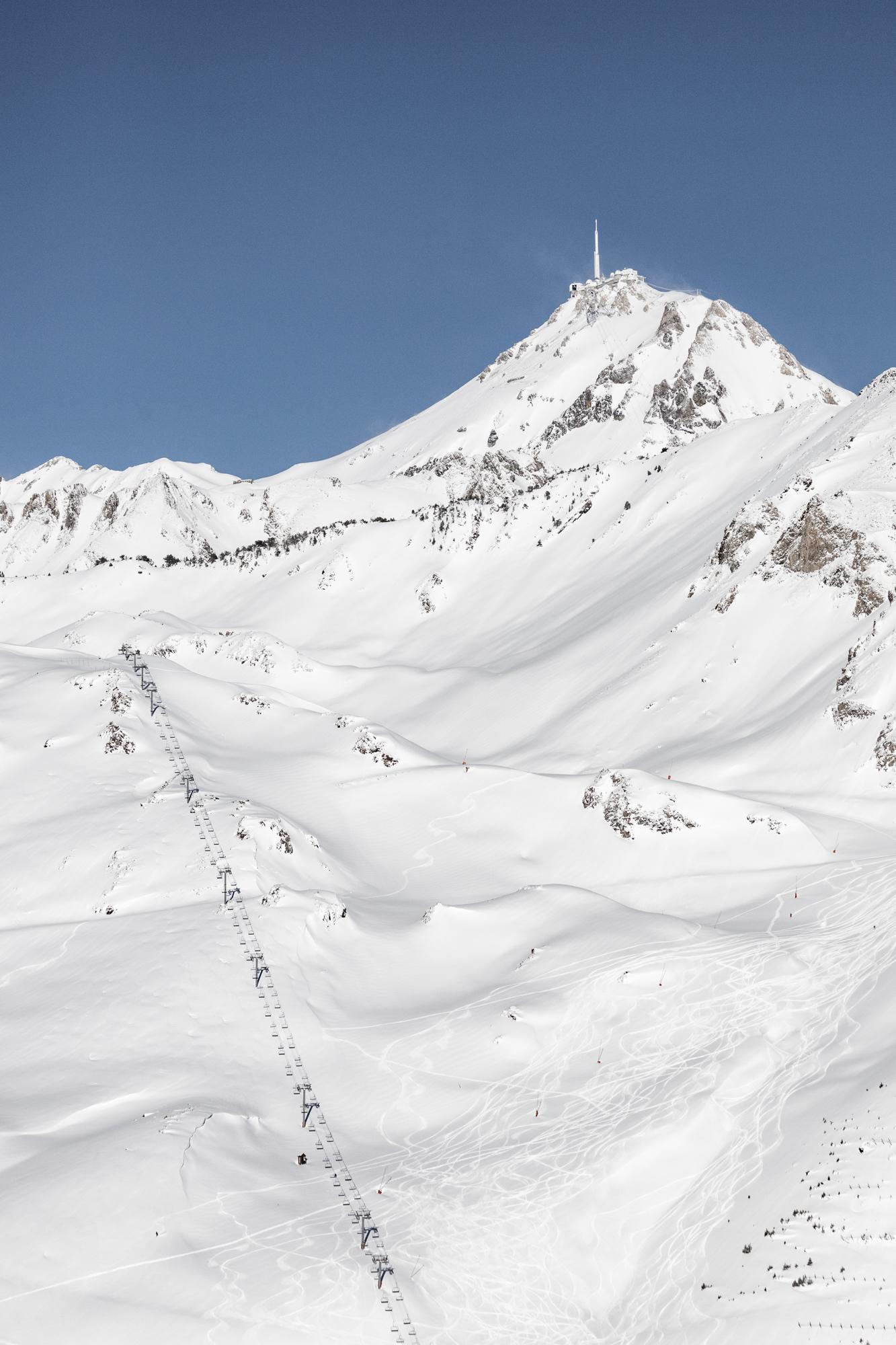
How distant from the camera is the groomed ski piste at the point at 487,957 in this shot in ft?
71.4

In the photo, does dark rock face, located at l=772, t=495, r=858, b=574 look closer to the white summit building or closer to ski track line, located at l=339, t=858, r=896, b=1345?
ski track line, located at l=339, t=858, r=896, b=1345

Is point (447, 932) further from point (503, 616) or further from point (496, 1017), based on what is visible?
point (503, 616)

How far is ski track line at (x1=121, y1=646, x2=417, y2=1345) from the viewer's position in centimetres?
2142

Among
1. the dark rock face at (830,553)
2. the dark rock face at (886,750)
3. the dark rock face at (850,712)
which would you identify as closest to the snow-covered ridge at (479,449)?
the dark rock face at (830,553)

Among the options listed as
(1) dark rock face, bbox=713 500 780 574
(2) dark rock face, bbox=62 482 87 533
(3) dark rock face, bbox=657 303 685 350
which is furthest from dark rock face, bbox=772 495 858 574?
(2) dark rock face, bbox=62 482 87 533

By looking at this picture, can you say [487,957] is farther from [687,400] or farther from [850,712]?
[687,400]

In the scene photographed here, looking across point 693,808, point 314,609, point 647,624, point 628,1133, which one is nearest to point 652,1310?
point 628,1133

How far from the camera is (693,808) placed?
138 ft

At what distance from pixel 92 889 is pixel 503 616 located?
4844cm

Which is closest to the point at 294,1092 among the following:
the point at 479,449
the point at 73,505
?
the point at 479,449

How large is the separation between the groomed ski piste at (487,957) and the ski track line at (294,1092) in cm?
12

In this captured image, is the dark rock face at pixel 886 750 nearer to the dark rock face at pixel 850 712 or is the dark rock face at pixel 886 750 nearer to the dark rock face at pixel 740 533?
the dark rock face at pixel 850 712

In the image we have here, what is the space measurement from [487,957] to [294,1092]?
8514mm

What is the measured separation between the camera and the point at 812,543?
196ft
